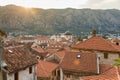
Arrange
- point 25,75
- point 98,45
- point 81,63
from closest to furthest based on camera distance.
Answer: point 25,75, point 81,63, point 98,45

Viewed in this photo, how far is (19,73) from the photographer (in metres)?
25.1

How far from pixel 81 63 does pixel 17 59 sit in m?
11.1

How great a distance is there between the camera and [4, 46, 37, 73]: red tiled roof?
77.6 feet

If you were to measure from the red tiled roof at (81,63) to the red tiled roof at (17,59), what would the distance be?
6540 mm

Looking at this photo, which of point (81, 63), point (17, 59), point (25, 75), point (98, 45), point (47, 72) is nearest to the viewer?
point (17, 59)

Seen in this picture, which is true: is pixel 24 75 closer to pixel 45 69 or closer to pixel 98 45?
pixel 45 69

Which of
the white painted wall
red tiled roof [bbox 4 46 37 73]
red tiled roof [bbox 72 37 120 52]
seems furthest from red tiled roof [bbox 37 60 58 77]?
red tiled roof [bbox 4 46 37 73]

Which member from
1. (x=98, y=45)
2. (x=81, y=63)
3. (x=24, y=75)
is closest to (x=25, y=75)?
(x=24, y=75)

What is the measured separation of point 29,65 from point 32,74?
2009mm

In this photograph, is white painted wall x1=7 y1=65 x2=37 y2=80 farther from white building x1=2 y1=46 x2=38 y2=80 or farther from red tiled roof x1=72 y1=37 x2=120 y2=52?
red tiled roof x1=72 y1=37 x2=120 y2=52

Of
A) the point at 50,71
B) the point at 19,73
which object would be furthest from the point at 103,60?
the point at 19,73

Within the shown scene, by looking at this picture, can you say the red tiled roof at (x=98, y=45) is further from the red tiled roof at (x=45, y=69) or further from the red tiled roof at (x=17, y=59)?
the red tiled roof at (x=17, y=59)

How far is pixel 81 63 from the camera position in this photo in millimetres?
33125

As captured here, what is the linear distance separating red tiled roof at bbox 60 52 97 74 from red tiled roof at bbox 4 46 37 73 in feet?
21.5
